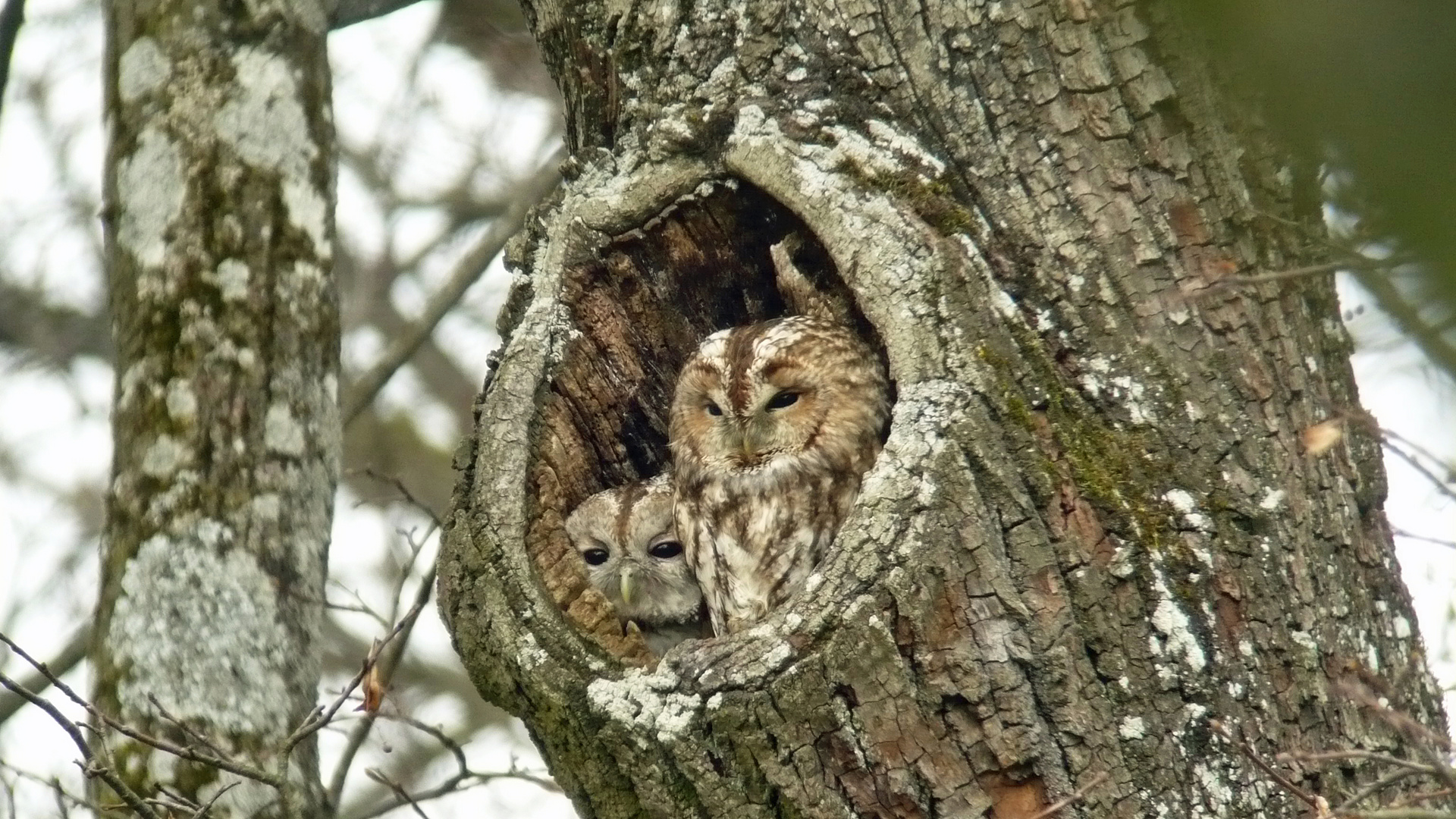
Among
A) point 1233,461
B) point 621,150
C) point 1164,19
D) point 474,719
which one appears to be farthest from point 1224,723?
point 474,719

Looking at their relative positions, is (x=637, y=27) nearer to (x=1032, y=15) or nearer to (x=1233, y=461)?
(x=1032, y=15)

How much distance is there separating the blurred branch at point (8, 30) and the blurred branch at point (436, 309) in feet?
4.44

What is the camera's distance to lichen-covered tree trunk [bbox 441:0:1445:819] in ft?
8.31

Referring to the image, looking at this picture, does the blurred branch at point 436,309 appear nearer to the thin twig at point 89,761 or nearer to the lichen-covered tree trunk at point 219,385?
the lichen-covered tree trunk at point 219,385

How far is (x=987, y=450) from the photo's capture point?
8.68 feet

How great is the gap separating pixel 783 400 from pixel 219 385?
1398 millimetres

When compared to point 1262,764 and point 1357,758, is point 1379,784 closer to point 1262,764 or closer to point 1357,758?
point 1357,758

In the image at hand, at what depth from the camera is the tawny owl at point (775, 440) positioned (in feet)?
11.7

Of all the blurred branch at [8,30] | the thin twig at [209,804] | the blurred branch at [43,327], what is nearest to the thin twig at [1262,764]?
the thin twig at [209,804]

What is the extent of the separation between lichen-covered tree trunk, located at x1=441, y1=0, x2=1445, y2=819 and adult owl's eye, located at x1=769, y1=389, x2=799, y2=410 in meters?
0.49

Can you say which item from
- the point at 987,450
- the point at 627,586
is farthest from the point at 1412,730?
the point at 627,586

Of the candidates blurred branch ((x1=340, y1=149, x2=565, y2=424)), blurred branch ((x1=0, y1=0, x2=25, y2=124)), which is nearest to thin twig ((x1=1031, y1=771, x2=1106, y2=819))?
blurred branch ((x1=340, y1=149, x2=565, y2=424))

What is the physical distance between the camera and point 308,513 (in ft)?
12.4

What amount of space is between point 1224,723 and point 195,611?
2329mm
